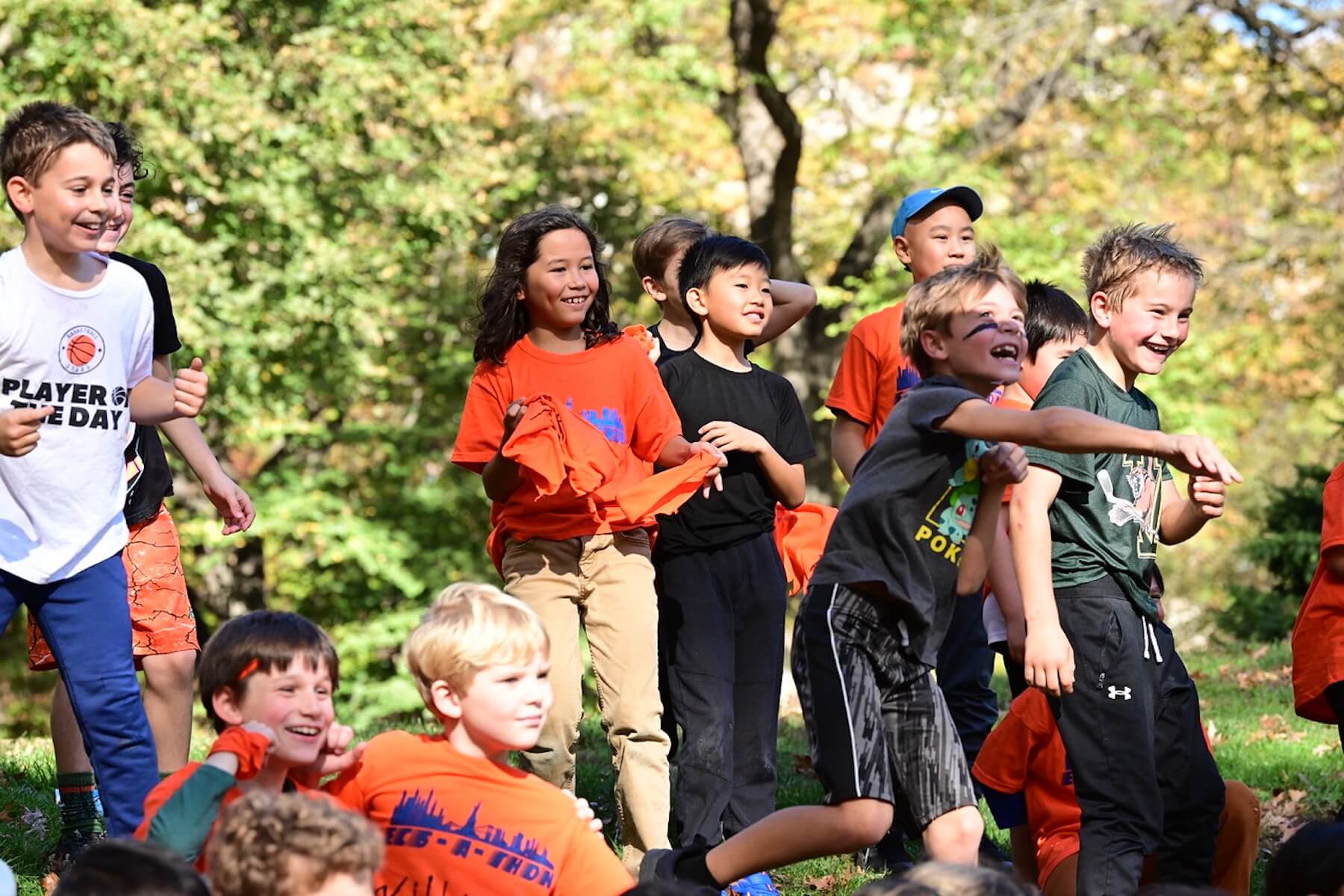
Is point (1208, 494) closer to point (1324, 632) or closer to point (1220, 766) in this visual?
point (1324, 632)

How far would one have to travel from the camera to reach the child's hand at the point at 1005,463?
4.38m

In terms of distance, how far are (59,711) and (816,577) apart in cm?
295

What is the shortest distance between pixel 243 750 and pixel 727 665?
2.35 meters

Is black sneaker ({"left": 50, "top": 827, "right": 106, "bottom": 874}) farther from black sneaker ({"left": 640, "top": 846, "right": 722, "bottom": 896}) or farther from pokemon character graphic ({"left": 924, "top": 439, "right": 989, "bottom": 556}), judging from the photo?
pokemon character graphic ({"left": 924, "top": 439, "right": 989, "bottom": 556})

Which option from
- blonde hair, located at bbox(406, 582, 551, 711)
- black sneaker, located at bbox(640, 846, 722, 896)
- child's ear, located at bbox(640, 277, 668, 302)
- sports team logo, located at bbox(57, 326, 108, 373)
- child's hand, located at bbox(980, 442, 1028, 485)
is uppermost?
child's ear, located at bbox(640, 277, 668, 302)

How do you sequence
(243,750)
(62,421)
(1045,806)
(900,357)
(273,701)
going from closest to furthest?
1. (243,750)
2. (273,701)
3. (62,421)
4. (1045,806)
5. (900,357)

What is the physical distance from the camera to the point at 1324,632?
5039 millimetres

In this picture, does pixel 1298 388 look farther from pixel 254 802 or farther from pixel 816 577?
pixel 254 802

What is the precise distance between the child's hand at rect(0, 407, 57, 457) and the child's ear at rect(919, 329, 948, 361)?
2.43m

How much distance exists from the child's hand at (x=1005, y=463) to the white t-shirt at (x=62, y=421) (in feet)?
8.33

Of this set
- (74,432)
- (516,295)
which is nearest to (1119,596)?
(516,295)

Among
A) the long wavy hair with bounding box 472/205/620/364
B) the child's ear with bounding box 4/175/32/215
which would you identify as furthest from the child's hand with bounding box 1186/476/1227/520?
the child's ear with bounding box 4/175/32/215

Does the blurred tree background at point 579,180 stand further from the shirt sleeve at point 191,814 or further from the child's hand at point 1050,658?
the shirt sleeve at point 191,814

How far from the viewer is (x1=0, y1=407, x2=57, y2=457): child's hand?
437cm
